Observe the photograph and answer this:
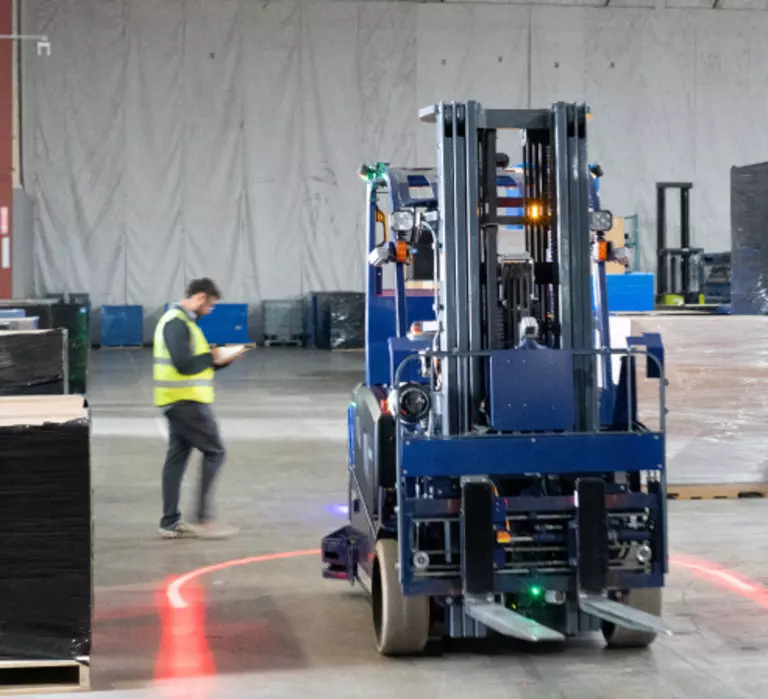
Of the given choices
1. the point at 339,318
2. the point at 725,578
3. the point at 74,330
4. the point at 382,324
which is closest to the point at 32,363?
the point at 382,324

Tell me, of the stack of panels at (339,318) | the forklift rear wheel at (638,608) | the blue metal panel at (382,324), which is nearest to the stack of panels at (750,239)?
the blue metal panel at (382,324)

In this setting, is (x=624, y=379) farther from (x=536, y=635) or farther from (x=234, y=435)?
(x=234, y=435)

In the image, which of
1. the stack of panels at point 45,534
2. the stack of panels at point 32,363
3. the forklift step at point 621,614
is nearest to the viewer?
the stack of panels at point 45,534

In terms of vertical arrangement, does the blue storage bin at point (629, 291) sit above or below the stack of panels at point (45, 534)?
above

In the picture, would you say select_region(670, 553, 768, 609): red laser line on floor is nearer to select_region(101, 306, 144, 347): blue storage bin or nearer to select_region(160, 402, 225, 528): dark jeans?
select_region(160, 402, 225, 528): dark jeans

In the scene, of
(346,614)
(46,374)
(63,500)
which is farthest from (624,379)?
(46,374)

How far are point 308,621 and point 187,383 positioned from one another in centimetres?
246

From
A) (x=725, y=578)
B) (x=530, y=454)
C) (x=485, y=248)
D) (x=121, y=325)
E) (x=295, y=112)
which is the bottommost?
(x=725, y=578)

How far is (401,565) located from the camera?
5.90 metres

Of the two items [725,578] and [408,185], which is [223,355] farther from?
[725,578]

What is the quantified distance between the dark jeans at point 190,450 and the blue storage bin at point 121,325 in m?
19.3

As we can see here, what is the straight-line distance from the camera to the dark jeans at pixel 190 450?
29.3ft

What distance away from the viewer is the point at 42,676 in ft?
17.0

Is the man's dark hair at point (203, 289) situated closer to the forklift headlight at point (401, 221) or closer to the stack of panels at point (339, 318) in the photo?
the forklift headlight at point (401, 221)
